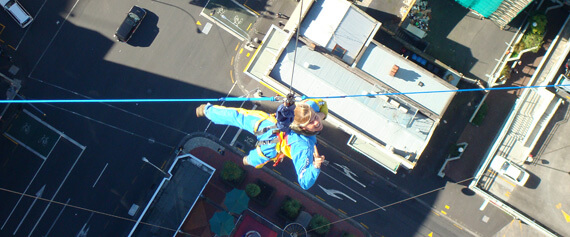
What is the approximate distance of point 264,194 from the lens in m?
34.3

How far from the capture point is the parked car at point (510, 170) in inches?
1214

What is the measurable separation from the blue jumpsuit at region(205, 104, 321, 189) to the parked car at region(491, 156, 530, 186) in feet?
70.3

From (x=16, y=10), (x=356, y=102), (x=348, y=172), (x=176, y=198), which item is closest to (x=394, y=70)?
(x=356, y=102)

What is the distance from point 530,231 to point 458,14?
21951mm

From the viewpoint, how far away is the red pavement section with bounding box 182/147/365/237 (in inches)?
1380

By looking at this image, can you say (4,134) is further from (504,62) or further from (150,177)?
(504,62)

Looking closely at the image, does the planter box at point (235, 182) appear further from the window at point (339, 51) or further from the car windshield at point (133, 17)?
the car windshield at point (133, 17)

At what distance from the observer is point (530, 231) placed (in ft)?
116

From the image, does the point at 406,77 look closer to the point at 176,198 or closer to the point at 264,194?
the point at 264,194

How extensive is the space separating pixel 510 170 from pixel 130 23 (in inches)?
1420

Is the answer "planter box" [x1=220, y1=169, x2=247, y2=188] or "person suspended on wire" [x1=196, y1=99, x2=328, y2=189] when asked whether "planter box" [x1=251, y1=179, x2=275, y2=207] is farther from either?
"person suspended on wire" [x1=196, y1=99, x2=328, y2=189]

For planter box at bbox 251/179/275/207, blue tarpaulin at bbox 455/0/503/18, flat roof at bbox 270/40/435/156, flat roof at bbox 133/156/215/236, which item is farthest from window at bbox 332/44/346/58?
flat roof at bbox 133/156/215/236

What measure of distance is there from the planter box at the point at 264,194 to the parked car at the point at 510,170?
65.0 feet

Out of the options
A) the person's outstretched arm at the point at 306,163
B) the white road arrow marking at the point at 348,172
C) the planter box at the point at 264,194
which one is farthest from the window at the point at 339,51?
the person's outstretched arm at the point at 306,163
